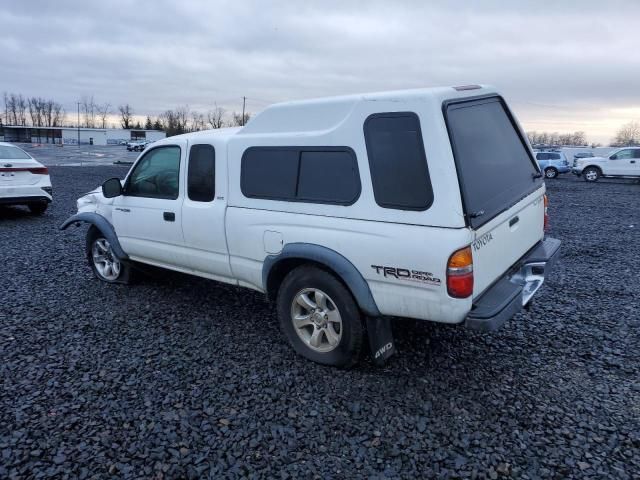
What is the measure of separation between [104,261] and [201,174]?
234 centimetres

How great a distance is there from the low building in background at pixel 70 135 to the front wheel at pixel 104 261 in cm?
9025

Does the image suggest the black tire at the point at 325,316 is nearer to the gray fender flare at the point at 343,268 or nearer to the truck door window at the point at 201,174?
the gray fender flare at the point at 343,268

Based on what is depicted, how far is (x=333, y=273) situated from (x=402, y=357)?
40.5 inches

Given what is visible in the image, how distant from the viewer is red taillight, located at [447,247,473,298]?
2.91 metres

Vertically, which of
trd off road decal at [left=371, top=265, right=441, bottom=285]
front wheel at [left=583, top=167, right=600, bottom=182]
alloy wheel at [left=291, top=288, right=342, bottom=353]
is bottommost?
alloy wheel at [left=291, top=288, right=342, bottom=353]

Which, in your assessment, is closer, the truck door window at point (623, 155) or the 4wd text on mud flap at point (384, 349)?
the 4wd text on mud flap at point (384, 349)

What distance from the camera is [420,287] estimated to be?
10.1 ft

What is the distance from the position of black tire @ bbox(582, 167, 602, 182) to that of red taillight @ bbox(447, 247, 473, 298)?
26.1m

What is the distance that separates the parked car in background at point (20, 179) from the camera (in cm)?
954

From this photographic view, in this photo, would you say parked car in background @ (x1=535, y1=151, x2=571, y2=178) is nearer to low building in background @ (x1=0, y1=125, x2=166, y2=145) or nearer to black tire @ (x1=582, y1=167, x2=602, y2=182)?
black tire @ (x1=582, y1=167, x2=602, y2=182)

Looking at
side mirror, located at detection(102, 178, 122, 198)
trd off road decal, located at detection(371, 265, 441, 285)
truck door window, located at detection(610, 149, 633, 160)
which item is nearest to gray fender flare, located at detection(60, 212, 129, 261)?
side mirror, located at detection(102, 178, 122, 198)

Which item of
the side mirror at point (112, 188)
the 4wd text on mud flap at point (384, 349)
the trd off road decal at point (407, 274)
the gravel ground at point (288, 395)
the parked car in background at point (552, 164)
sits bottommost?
the gravel ground at point (288, 395)

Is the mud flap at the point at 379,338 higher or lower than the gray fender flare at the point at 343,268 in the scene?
lower

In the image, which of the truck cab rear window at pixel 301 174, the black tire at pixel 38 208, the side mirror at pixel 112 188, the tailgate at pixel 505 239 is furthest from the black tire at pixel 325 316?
the black tire at pixel 38 208
